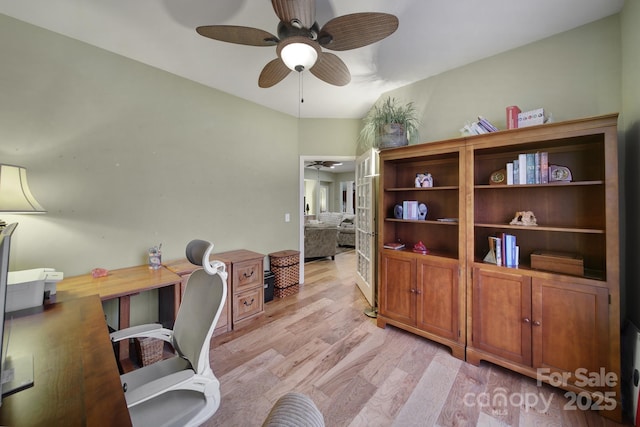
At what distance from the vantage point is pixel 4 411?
69 cm

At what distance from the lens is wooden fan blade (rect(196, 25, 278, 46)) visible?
148 cm

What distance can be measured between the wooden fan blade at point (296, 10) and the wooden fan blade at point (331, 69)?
292 mm

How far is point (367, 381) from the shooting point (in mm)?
1875

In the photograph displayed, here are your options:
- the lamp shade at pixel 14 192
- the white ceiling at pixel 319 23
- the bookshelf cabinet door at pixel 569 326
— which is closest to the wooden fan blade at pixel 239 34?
the white ceiling at pixel 319 23

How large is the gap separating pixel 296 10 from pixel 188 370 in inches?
72.7

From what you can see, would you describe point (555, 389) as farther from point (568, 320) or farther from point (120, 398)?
point (120, 398)

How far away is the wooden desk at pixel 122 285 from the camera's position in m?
1.72

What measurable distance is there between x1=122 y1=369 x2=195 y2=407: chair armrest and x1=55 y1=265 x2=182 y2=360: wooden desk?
1016 millimetres

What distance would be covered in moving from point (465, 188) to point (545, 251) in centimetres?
79

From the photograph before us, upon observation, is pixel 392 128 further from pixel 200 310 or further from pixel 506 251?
pixel 200 310

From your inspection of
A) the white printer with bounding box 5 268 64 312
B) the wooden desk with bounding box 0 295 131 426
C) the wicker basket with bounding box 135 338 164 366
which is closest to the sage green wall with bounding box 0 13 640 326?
the white printer with bounding box 5 268 64 312

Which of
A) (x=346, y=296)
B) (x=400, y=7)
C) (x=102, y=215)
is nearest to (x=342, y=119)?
(x=400, y=7)

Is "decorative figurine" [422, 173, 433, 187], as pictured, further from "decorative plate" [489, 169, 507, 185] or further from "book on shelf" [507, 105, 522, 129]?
"book on shelf" [507, 105, 522, 129]

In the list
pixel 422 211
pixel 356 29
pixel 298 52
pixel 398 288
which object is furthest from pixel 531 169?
pixel 298 52
